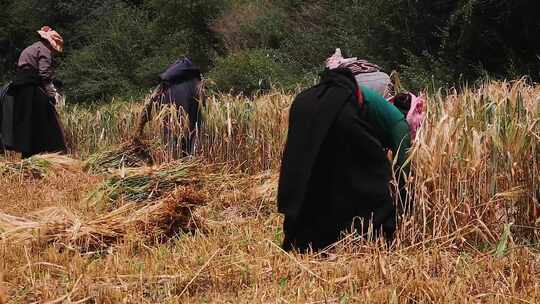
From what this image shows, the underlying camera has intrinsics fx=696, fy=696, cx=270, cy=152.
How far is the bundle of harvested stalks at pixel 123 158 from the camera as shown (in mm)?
6738

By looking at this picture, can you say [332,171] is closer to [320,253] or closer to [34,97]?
[320,253]

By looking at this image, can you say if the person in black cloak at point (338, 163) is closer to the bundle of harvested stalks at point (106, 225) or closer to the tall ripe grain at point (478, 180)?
the tall ripe grain at point (478, 180)

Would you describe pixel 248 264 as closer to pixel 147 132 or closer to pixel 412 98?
pixel 412 98

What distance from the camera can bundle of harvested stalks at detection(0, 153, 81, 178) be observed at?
6.74 metres

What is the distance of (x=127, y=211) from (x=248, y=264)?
136 cm

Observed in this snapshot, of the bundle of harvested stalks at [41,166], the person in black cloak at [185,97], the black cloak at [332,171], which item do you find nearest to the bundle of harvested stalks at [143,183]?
A: the person in black cloak at [185,97]

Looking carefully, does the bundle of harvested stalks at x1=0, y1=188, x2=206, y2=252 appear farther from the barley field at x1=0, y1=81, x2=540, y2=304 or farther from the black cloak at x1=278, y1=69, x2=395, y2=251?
the black cloak at x1=278, y1=69, x2=395, y2=251

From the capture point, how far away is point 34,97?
759 cm

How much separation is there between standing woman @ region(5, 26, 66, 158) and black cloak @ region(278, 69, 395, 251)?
4.69m

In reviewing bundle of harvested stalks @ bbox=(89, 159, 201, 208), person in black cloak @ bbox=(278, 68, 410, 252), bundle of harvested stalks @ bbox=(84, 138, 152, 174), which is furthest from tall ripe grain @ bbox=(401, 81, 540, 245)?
bundle of harvested stalks @ bbox=(84, 138, 152, 174)

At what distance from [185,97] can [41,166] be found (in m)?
1.61

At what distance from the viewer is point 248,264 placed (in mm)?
3283

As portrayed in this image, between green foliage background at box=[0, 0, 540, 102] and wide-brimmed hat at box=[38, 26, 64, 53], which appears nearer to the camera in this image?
wide-brimmed hat at box=[38, 26, 64, 53]

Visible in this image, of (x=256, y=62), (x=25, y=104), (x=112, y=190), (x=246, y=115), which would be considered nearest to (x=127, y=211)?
(x=112, y=190)
